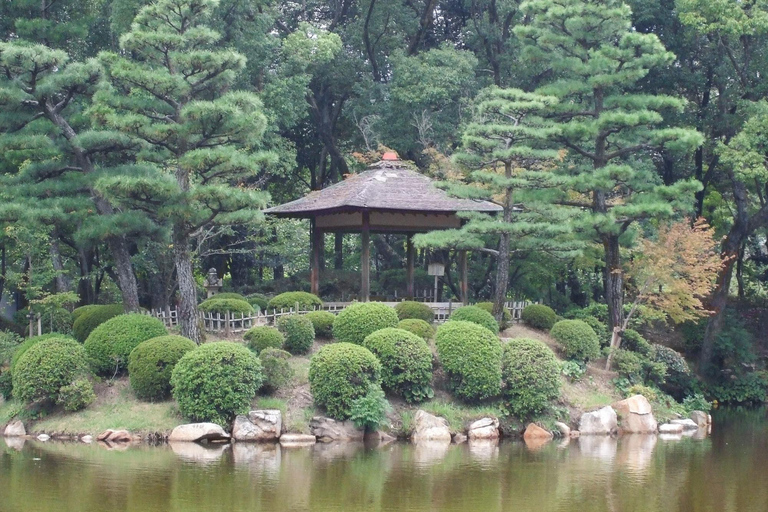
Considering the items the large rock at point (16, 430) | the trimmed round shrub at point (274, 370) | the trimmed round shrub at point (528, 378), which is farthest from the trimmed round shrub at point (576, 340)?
the large rock at point (16, 430)

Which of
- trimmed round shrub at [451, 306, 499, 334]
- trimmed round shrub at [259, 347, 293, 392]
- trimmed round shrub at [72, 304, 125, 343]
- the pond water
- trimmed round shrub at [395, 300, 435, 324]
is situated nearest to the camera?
the pond water

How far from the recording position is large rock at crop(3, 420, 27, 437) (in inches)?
624

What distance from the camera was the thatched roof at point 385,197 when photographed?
21094mm

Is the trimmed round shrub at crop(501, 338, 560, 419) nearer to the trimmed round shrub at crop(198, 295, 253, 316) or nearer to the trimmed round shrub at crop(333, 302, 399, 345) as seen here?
the trimmed round shrub at crop(333, 302, 399, 345)

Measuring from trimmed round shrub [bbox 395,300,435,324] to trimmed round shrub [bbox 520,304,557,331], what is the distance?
8.86ft

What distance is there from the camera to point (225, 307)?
1920cm

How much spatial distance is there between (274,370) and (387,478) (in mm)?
4535

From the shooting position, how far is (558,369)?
17.1 metres

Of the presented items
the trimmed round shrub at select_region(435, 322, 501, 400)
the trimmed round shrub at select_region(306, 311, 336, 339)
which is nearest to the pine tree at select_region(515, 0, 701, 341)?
the trimmed round shrub at select_region(435, 322, 501, 400)

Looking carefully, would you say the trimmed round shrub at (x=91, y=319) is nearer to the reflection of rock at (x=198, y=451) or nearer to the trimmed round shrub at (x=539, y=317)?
the reflection of rock at (x=198, y=451)

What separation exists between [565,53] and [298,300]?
8895mm

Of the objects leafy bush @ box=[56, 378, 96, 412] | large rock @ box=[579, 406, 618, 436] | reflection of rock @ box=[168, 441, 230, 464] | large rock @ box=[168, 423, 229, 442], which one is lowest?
large rock @ box=[579, 406, 618, 436]

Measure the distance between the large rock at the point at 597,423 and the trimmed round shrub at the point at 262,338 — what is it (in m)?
6.25

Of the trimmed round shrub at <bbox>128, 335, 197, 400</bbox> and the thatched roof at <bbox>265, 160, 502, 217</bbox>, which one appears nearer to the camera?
the trimmed round shrub at <bbox>128, 335, 197, 400</bbox>
